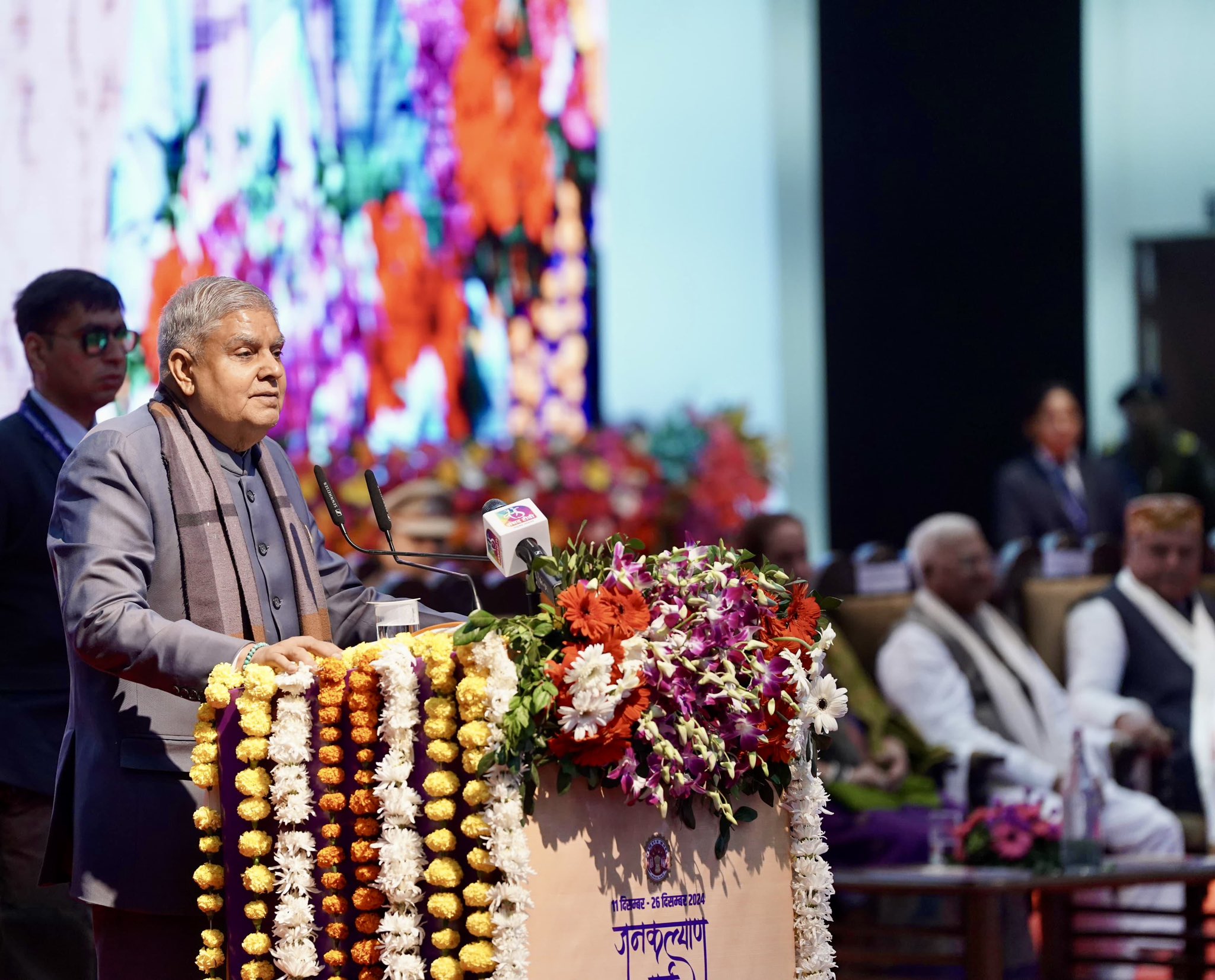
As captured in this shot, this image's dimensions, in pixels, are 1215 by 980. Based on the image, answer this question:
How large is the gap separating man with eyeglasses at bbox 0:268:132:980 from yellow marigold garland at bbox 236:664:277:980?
2.88ft

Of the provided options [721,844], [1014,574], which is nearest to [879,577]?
[1014,574]

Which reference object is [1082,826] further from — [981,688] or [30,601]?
[30,601]

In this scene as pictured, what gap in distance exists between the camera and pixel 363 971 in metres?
1.91

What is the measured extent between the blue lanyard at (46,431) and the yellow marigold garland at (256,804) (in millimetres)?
986

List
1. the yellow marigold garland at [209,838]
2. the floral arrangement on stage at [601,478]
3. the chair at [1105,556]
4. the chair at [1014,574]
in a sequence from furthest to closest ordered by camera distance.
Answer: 1. the chair at [1105,556]
2. the floral arrangement on stage at [601,478]
3. the chair at [1014,574]
4. the yellow marigold garland at [209,838]

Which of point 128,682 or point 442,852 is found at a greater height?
point 128,682

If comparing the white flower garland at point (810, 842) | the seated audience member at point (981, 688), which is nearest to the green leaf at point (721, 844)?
the white flower garland at point (810, 842)

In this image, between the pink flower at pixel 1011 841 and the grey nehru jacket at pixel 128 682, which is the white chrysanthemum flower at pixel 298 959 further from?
the pink flower at pixel 1011 841

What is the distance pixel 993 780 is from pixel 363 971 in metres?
3.23

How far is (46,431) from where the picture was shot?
2803 millimetres

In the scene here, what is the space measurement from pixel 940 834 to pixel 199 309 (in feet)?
8.95

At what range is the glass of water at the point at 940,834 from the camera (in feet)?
13.8

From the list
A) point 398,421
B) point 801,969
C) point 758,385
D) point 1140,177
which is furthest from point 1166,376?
point 801,969

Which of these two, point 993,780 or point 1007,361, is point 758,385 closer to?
point 1007,361
